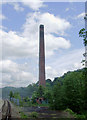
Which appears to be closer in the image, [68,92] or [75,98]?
[75,98]

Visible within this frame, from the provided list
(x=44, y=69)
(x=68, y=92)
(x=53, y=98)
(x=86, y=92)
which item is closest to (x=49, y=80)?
(x=44, y=69)

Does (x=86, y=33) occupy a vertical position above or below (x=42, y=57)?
below

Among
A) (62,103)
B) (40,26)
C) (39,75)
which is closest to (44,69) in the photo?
(39,75)

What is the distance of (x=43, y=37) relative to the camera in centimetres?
4781

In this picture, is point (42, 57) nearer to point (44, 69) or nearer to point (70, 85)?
point (44, 69)

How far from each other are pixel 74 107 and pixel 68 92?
1729mm

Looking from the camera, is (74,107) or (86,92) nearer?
(86,92)

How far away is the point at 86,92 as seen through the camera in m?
8.16

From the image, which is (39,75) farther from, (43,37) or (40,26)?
(40,26)

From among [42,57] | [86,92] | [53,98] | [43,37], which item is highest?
[43,37]

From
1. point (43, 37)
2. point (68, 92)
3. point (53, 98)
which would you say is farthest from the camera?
point (43, 37)

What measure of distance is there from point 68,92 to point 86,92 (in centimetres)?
978

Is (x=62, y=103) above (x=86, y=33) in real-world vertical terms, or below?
below

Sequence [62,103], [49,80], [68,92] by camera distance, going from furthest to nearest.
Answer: [49,80], [62,103], [68,92]
